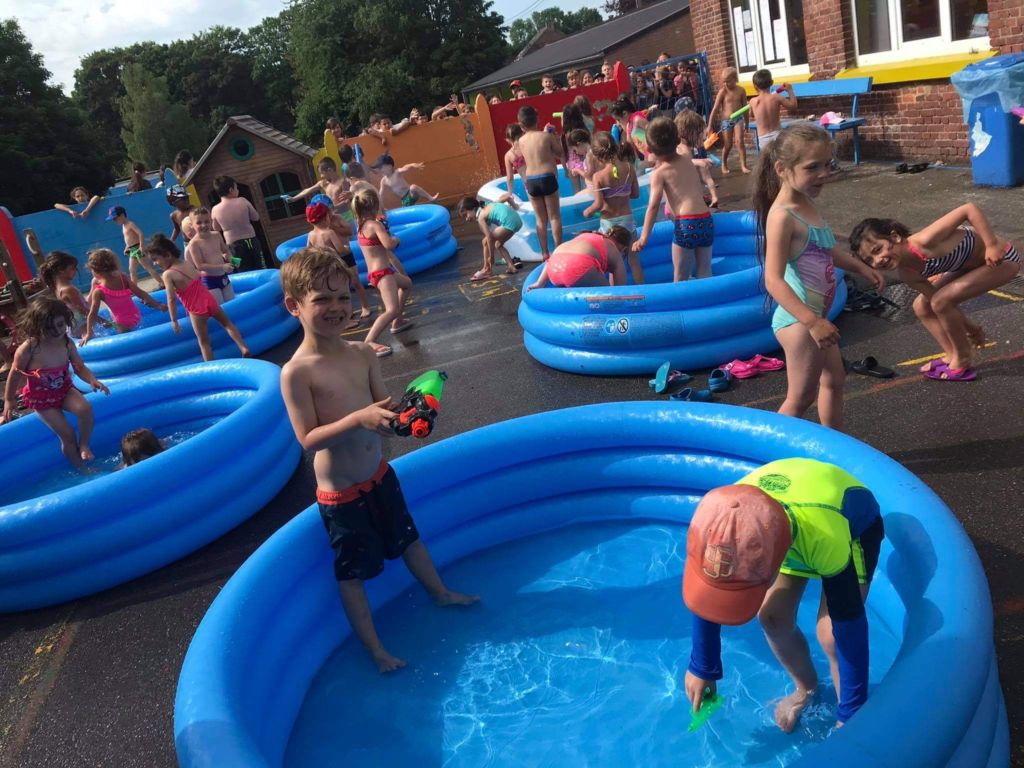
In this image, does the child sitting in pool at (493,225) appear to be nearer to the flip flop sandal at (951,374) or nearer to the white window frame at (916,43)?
the flip flop sandal at (951,374)

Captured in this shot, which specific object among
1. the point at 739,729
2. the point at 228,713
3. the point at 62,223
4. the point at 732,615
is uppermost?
the point at 62,223

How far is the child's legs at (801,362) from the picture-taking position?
356cm

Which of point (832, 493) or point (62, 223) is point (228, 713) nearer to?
point (832, 493)

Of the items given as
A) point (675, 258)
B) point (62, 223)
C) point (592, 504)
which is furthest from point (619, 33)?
point (592, 504)

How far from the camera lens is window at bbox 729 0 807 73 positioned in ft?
42.4

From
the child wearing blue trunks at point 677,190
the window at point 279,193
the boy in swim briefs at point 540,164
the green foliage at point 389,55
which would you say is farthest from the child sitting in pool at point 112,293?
the green foliage at point 389,55

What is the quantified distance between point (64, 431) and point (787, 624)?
551 cm

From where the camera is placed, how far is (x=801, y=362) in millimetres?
3623

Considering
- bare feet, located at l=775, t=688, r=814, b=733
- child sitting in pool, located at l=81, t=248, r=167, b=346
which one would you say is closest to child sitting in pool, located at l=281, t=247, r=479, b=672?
bare feet, located at l=775, t=688, r=814, b=733

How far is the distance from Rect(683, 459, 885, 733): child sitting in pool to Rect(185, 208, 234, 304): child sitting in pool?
7.14 meters

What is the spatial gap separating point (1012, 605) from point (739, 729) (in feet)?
3.50

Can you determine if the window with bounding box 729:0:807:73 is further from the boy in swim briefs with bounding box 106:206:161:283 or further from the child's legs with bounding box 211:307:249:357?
the boy in swim briefs with bounding box 106:206:161:283

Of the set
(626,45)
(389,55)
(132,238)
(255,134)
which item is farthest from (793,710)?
(389,55)

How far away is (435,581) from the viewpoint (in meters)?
3.62
